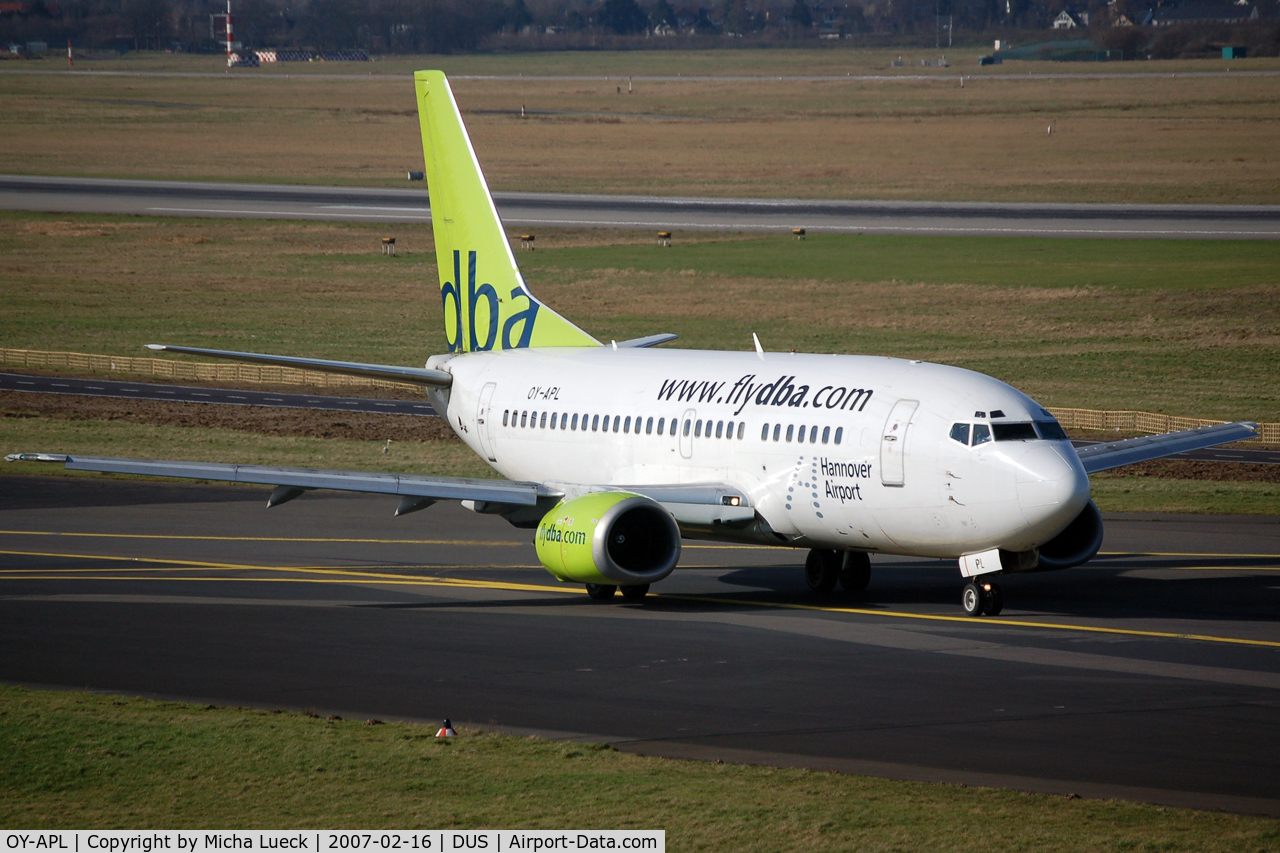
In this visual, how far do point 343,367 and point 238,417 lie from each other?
29125 millimetres

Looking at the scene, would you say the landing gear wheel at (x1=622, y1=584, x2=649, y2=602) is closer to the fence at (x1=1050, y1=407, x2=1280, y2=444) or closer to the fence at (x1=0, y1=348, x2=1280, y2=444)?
the fence at (x1=1050, y1=407, x2=1280, y2=444)

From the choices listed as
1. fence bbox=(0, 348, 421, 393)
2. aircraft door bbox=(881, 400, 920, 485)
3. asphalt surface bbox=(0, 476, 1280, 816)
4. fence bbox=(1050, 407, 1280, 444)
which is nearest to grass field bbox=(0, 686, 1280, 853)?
asphalt surface bbox=(0, 476, 1280, 816)

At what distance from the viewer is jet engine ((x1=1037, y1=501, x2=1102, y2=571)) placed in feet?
116

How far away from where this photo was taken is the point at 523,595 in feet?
127

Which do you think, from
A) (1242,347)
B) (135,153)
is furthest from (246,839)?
(135,153)

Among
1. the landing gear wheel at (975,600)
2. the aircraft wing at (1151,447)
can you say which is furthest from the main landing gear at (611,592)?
the aircraft wing at (1151,447)

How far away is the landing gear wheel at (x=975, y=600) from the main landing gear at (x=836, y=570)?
4.04 metres

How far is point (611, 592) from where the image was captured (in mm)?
38062

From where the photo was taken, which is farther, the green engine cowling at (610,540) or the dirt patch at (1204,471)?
the dirt patch at (1204,471)

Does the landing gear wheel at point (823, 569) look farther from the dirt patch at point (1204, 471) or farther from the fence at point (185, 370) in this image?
the fence at point (185, 370)

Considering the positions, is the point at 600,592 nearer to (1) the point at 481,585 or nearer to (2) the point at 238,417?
(1) the point at 481,585

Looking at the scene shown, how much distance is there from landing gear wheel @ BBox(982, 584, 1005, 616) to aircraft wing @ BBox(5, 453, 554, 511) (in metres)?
10.2

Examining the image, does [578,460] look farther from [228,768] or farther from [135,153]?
[135,153]

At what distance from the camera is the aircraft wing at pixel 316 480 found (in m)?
33.8
